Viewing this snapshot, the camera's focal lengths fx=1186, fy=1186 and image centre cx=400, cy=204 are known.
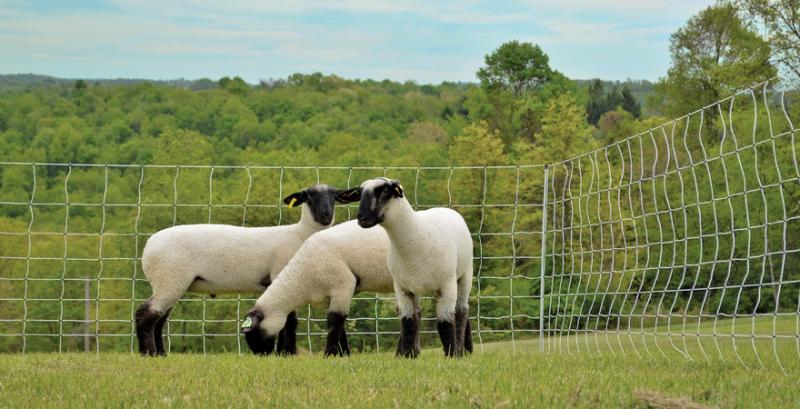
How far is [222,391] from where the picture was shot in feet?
20.7

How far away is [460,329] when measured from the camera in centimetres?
1038

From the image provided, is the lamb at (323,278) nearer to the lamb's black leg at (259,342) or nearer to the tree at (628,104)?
the lamb's black leg at (259,342)

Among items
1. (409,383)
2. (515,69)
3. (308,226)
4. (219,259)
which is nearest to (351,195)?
(308,226)

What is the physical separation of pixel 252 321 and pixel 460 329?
6.38 feet

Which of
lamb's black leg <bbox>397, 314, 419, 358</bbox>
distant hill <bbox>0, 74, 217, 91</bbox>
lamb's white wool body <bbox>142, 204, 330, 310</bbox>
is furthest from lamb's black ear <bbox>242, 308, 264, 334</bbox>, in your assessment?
distant hill <bbox>0, 74, 217, 91</bbox>

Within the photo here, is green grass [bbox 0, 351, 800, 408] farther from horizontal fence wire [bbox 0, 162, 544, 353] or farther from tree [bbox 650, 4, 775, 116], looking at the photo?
tree [bbox 650, 4, 775, 116]

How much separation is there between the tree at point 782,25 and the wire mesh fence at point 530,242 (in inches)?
90.5

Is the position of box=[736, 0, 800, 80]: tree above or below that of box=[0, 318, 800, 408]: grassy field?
above

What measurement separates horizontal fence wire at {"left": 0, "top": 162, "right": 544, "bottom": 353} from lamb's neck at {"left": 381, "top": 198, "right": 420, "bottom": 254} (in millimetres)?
12839

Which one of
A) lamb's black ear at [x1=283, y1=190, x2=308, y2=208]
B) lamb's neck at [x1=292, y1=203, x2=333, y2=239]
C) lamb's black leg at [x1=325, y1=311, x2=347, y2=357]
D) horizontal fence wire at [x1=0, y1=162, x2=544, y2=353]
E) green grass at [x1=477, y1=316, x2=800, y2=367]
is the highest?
lamb's black ear at [x1=283, y1=190, x2=308, y2=208]

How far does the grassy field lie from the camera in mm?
5691

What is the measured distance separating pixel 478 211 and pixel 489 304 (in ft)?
15.6

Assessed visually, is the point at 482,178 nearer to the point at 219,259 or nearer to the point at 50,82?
the point at 219,259

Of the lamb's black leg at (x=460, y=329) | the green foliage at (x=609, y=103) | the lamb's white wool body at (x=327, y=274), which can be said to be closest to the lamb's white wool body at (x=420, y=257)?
the lamb's black leg at (x=460, y=329)
